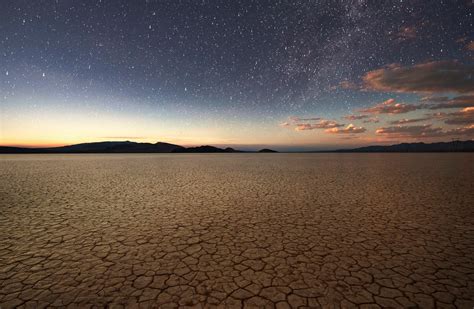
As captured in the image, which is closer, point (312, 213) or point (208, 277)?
point (208, 277)

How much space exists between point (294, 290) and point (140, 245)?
10.1ft

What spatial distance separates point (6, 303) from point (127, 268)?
138 centimetres

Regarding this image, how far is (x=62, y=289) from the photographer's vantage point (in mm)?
3166

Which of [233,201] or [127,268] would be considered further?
[233,201]

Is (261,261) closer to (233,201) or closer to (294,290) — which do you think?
(294,290)

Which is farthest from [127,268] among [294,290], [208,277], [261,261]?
[294,290]

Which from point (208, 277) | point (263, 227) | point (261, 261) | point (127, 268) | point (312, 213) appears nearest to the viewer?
point (208, 277)

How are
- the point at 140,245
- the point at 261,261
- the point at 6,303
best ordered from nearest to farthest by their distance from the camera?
the point at 6,303
the point at 261,261
the point at 140,245

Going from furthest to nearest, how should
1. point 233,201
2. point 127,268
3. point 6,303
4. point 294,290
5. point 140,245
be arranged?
point 233,201 < point 140,245 < point 127,268 < point 294,290 < point 6,303

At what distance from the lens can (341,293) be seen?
3062 millimetres

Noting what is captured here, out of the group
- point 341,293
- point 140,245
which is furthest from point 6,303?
point 341,293

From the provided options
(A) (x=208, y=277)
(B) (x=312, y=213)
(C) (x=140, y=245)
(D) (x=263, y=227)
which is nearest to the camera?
(A) (x=208, y=277)

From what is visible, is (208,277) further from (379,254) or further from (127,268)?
(379,254)

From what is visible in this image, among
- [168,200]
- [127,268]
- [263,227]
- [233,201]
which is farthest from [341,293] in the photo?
[168,200]
